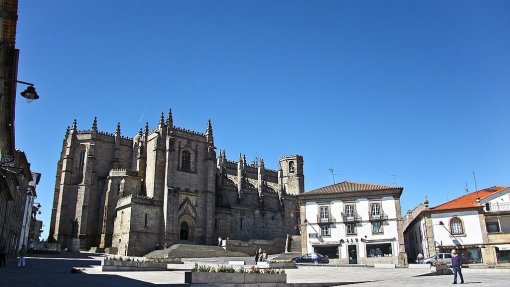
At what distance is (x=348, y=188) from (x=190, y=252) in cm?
1680

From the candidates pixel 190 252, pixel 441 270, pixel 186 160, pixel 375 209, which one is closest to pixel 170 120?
pixel 186 160

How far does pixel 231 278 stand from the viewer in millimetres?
14523

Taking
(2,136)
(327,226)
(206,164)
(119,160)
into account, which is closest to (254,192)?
(206,164)

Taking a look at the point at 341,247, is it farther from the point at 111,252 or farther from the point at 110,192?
the point at 110,192

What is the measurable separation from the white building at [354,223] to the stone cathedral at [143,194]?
14595 millimetres

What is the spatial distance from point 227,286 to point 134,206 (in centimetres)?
3246

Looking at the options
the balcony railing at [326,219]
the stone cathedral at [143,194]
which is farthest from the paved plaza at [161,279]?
the stone cathedral at [143,194]

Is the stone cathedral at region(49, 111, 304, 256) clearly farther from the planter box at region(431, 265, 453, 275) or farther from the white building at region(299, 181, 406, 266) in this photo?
the planter box at region(431, 265, 453, 275)

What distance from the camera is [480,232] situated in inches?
1393

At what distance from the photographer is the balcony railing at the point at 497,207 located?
36219 millimetres

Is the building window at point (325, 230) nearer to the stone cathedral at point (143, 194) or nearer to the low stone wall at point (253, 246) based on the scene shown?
the low stone wall at point (253, 246)

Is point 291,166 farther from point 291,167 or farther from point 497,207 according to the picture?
point 497,207

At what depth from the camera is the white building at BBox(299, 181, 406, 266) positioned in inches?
1455

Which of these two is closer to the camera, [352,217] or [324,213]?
[352,217]
